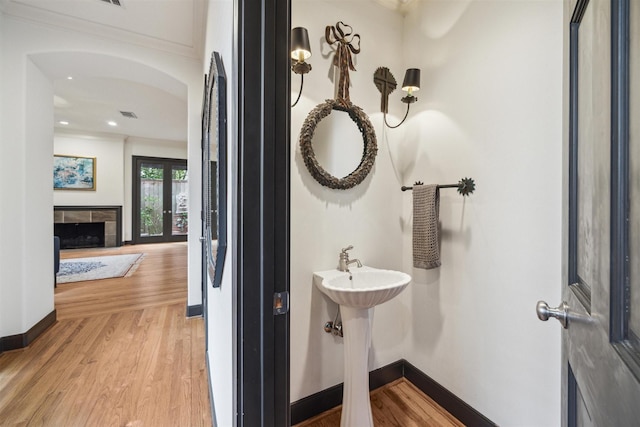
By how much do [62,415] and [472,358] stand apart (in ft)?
7.64

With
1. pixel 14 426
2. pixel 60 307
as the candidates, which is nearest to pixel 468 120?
pixel 14 426

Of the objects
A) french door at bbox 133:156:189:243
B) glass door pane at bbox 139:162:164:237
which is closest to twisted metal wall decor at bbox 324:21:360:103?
french door at bbox 133:156:189:243

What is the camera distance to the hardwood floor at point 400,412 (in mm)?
1524

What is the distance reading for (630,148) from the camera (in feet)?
1.23

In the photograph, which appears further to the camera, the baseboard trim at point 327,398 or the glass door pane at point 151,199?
the glass door pane at point 151,199

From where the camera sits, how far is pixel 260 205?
720mm

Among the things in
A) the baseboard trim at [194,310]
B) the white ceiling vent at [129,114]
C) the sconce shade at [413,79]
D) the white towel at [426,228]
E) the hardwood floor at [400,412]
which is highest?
the white ceiling vent at [129,114]

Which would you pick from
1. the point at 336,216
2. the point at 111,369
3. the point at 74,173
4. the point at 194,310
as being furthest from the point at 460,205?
the point at 74,173

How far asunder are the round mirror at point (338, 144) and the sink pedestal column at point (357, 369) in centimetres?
75

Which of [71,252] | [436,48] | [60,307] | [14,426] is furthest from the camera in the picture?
[71,252]

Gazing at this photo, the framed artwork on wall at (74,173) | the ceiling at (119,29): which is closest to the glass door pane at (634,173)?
the ceiling at (119,29)

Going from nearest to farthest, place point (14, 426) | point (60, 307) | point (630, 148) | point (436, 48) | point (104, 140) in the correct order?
1. point (630, 148)
2. point (14, 426)
3. point (436, 48)
4. point (60, 307)
5. point (104, 140)

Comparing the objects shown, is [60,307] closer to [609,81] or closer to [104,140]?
[609,81]

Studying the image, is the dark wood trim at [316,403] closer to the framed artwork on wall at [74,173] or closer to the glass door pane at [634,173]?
the glass door pane at [634,173]
